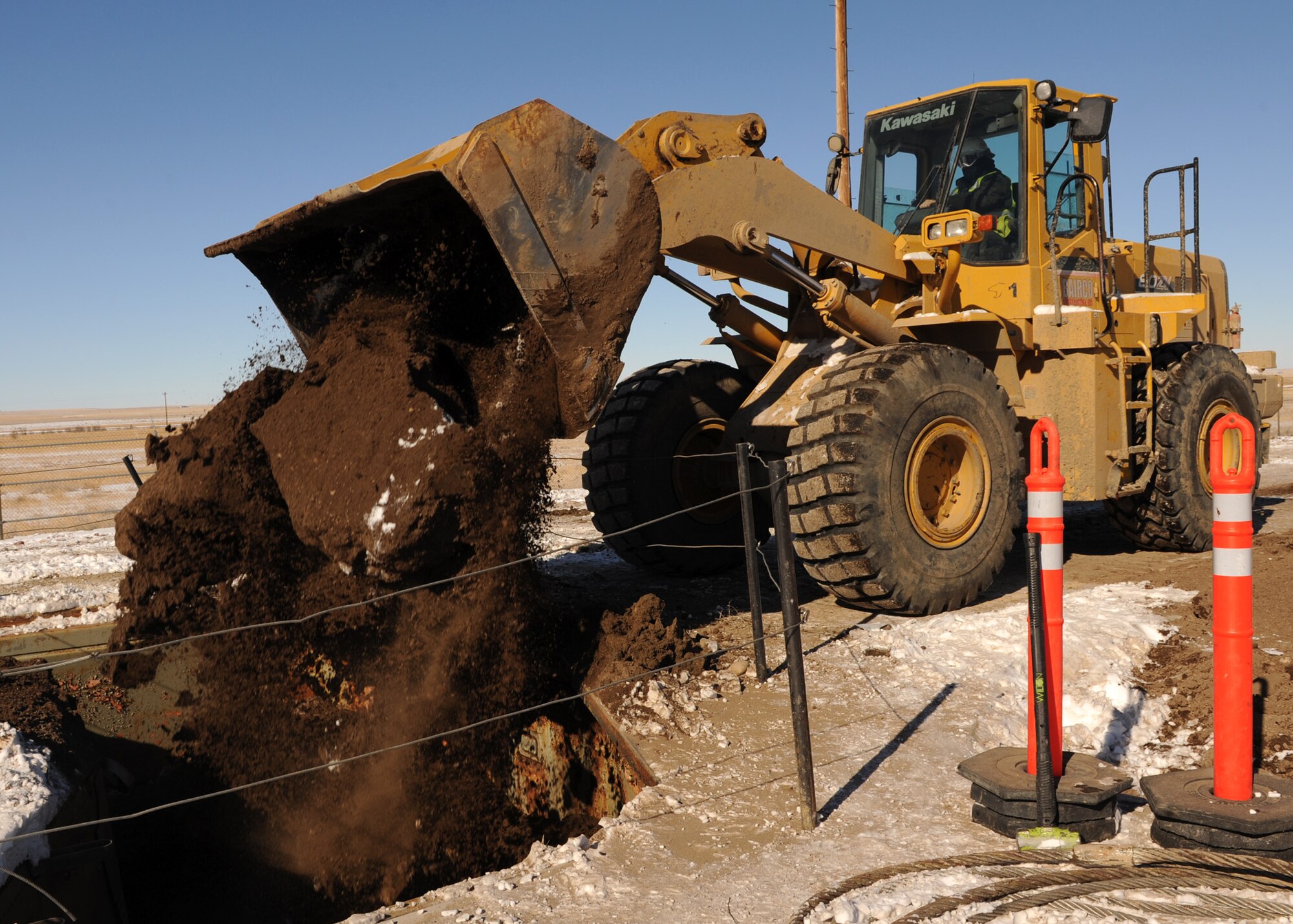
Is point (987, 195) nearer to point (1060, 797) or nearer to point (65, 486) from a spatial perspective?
point (1060, 797)

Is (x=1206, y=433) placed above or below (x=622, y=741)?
above

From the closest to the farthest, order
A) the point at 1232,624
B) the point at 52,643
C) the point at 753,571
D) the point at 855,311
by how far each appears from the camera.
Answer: the point at 1232,624 < the point at 753,571 < the point at 52,643 < the point at 855,311

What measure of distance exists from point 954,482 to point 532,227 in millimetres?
3483

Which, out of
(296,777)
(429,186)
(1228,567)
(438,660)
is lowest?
(296,777)

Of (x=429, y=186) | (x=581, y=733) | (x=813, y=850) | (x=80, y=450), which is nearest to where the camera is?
(x=813, y=850)

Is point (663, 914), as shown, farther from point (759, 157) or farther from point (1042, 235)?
point (1042, 235)

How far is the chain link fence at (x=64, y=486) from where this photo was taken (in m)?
13.8

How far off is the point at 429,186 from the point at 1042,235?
4.62 meters

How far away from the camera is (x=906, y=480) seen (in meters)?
6.15

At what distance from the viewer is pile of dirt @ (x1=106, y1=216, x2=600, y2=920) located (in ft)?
15.9

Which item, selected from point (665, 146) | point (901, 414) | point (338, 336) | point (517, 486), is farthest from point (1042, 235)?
point (338, 336)

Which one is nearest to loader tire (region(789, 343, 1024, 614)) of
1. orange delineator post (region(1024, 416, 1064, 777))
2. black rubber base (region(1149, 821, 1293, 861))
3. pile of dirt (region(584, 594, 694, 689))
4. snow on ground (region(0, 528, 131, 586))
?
pile of dirt (region(584, 594, 694, 689))

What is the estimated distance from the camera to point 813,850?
3.67m

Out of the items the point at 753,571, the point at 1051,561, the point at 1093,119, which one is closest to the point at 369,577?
the point at 753,571
